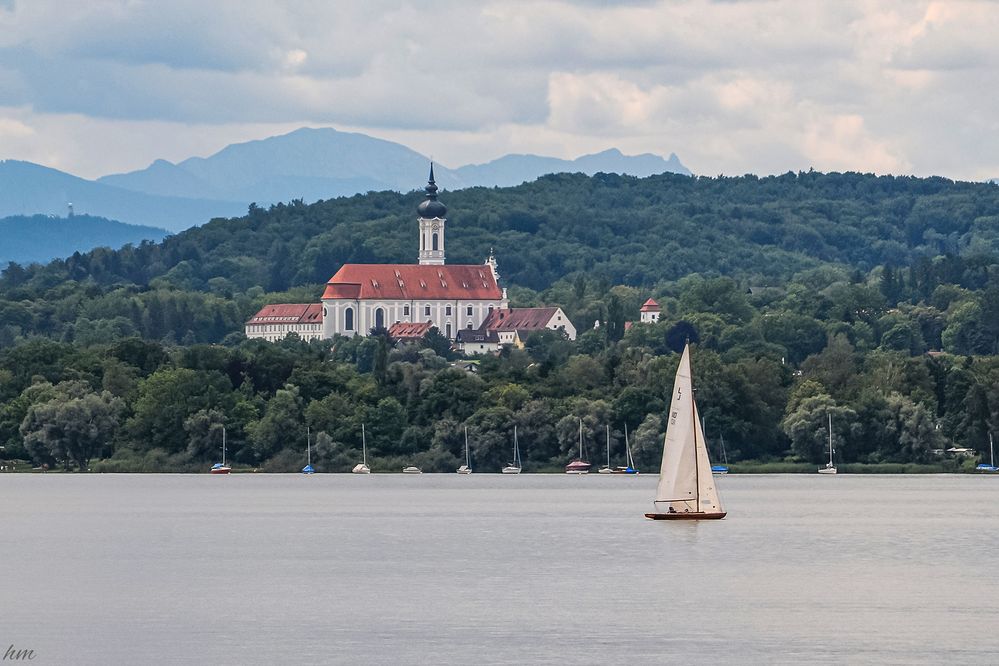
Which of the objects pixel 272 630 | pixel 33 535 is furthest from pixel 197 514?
pixel 272 630

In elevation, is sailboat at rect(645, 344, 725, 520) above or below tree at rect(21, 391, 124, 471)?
below

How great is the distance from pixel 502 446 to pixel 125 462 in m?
22.5

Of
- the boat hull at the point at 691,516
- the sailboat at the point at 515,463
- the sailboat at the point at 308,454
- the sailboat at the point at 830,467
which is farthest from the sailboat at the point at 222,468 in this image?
the boat hull at the point at 691,516

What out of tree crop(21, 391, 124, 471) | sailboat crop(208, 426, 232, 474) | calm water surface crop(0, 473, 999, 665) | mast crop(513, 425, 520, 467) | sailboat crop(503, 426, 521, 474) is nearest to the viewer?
calm water surface crop(0, 473, 999, 665)

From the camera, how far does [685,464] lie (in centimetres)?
7119

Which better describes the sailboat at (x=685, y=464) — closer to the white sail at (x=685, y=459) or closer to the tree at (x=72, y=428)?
the white sail at (x=685, y=459)

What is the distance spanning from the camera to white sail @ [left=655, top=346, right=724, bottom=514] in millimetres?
69438

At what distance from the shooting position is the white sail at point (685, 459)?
6944 cm

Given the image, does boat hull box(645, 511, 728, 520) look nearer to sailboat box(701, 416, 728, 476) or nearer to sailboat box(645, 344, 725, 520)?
sailboat box(645, 344, 725, 520)

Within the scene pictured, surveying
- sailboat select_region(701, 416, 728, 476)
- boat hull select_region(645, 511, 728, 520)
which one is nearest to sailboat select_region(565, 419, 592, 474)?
sailboat select_region(701, 416, 728, 476)

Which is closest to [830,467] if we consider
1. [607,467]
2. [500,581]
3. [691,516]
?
[607,467]

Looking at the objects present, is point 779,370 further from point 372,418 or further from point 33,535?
point 33,535

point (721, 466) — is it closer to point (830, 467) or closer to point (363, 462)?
point (830, 467)

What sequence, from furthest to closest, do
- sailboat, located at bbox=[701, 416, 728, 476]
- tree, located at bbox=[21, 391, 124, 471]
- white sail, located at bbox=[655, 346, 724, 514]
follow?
tree, located at bbox=[21, 391, 124, 471] < sailboat, located at bbox=[701, 416, 728, 476] < white sail, located at bbox=[655, 346, 724, 514]
